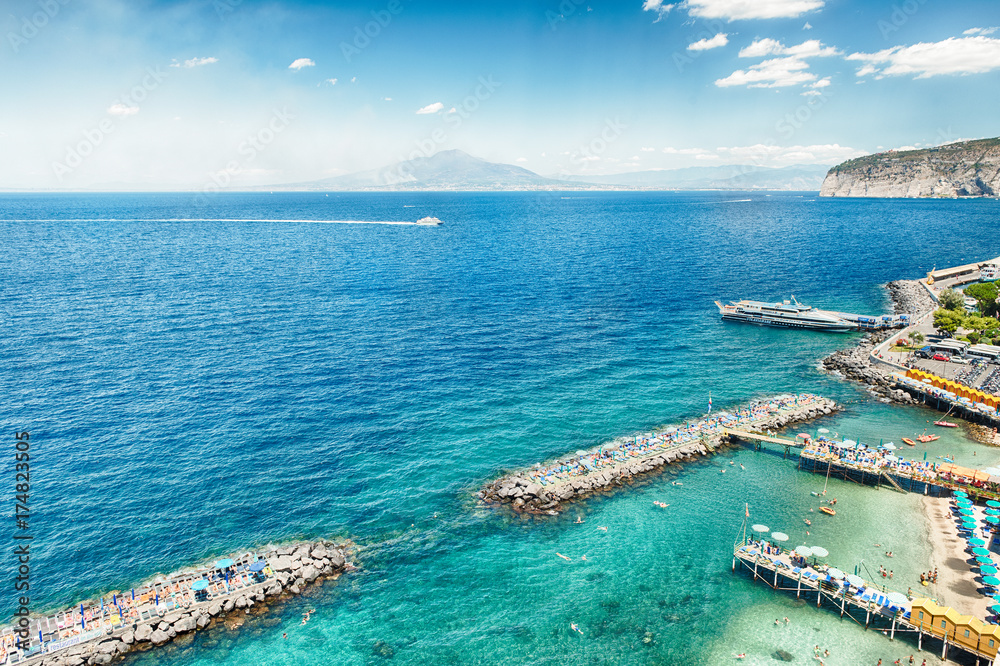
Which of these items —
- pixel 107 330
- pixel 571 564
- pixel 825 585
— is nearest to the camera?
pixel 825 585

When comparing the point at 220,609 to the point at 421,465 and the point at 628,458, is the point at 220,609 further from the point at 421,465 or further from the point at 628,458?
the point at 628,458

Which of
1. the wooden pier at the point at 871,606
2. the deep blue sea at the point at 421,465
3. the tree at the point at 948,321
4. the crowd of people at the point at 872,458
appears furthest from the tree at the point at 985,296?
the wooden pier at the point at 871,606

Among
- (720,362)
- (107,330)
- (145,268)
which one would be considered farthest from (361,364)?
(145,268)

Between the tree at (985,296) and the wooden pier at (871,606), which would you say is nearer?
the wooden pier at (871,606)

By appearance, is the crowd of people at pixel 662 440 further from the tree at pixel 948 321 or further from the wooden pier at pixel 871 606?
the tree at pixel 948 321

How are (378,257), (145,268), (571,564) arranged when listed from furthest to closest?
(378,257) → (145,268) → (571,564)

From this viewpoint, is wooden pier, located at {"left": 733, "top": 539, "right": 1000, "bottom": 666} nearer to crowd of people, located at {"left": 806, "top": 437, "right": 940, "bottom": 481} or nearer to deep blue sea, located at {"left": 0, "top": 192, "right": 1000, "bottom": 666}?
Answer: deep blue sea, located at {"left": 0, "top": 192, "right": 1000, "bottom": 666}

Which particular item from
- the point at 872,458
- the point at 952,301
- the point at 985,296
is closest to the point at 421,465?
the point at 872,458

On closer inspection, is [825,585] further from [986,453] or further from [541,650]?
[986,453]
